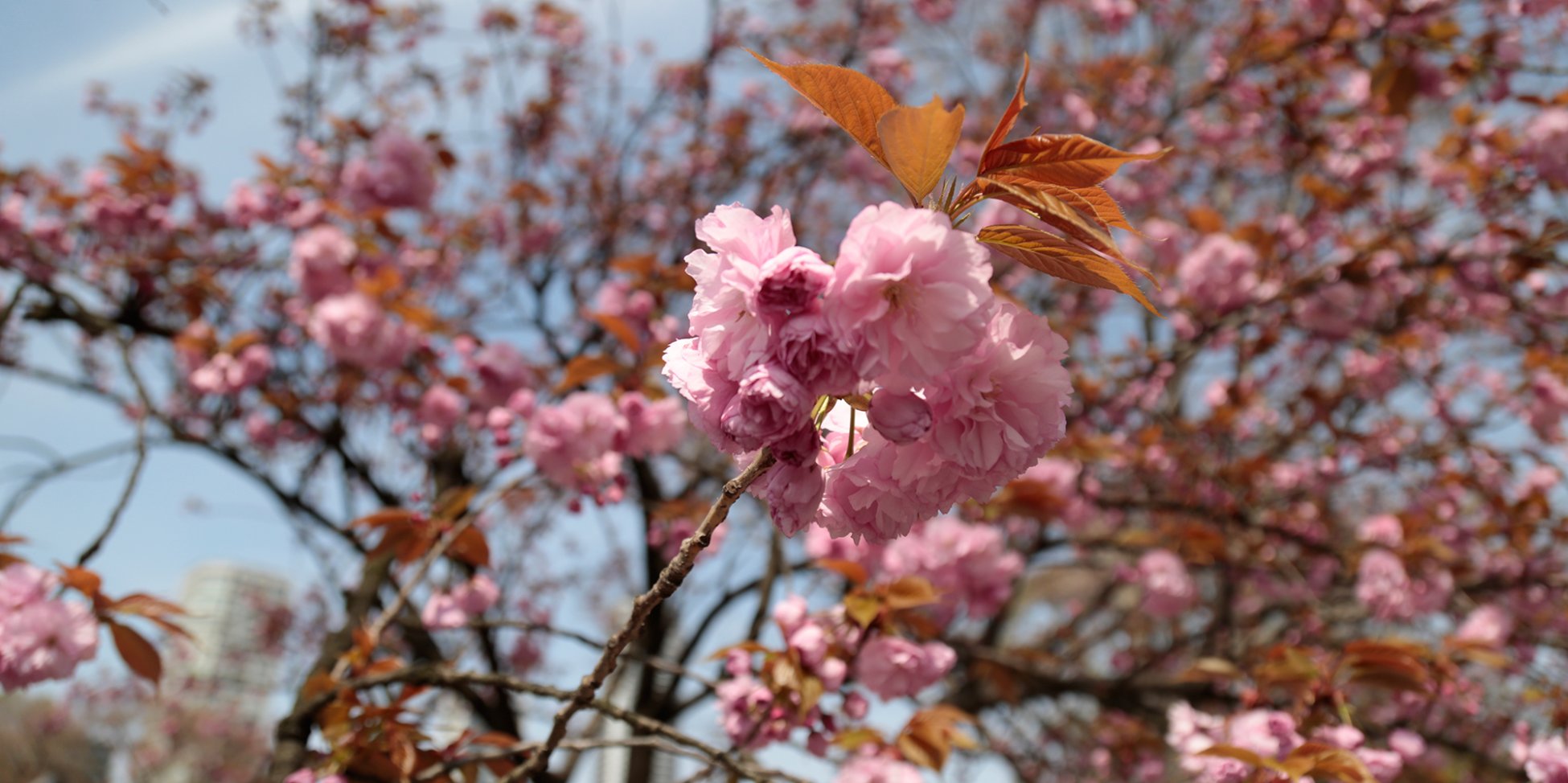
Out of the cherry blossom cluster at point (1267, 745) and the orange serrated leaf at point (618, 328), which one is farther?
the orange serrated leaf at point (618, 328)

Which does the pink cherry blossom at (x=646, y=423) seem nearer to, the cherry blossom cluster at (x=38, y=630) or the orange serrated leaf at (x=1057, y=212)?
the cherry blossom cluster at (x=38, y=630)

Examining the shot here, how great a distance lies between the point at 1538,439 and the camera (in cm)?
353

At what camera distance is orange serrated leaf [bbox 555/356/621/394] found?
5.76 ft

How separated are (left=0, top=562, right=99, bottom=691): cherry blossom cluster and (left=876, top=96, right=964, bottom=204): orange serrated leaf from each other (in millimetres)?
1498

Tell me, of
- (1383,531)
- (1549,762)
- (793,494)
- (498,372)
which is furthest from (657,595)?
(1383,531)

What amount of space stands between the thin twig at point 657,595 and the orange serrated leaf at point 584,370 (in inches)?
34.8

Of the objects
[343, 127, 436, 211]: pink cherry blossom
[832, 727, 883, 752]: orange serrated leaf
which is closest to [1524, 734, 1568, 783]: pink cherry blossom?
[832, 727, 883, 752]: orange serrated leaf

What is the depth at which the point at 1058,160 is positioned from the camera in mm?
655

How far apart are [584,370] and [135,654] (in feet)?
2.92

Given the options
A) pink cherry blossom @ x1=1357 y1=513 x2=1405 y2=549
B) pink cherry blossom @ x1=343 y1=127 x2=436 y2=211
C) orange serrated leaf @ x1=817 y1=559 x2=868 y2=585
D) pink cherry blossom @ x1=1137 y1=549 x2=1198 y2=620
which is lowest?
orange serrated leaf @ x1=817 y1=559 x2=868 y2=585

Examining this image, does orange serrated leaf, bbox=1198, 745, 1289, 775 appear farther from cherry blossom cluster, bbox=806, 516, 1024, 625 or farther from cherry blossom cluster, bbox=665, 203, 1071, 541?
cherry blossom cluster, bbox=806, 516, 1024, 625

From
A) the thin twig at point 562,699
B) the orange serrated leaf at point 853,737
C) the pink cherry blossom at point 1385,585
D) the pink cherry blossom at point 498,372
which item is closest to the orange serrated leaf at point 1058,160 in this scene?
the thin twig at point 562,699

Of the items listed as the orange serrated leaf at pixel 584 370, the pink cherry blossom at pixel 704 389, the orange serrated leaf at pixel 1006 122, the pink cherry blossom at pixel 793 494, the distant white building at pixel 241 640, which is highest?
the distant white building at pixel 241 640

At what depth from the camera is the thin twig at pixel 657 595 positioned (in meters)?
0.66
